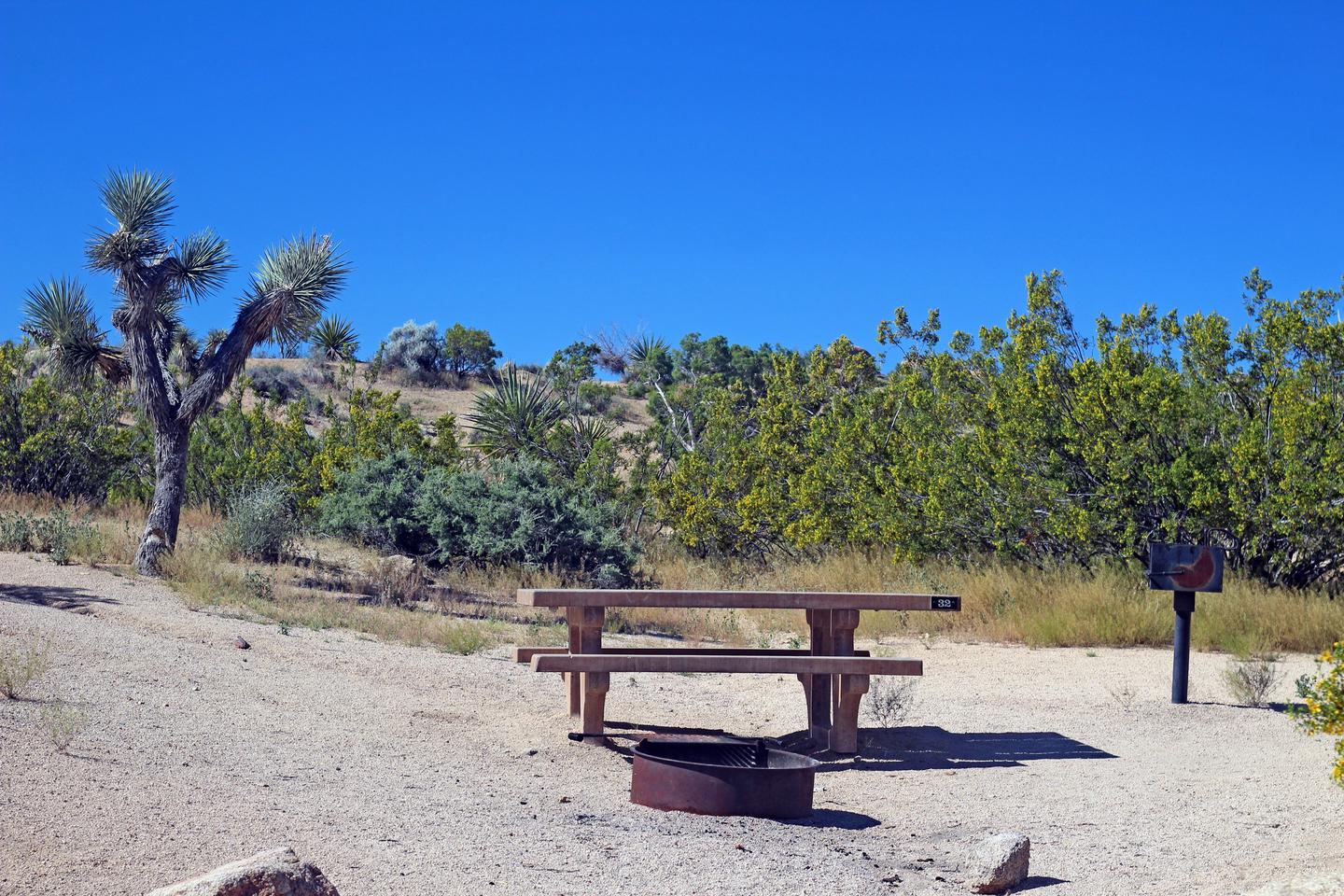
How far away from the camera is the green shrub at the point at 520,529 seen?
52.6 feet

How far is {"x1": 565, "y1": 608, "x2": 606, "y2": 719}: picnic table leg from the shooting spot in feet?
24.9

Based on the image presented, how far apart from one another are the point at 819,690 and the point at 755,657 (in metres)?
0.72

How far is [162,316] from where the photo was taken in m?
14.9

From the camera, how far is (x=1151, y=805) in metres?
6.51

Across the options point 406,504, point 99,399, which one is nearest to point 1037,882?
point 406,504

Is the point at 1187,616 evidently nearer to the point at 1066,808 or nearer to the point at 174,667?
the point at 1066,808

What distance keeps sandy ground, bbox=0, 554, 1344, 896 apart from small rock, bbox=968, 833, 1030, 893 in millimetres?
109

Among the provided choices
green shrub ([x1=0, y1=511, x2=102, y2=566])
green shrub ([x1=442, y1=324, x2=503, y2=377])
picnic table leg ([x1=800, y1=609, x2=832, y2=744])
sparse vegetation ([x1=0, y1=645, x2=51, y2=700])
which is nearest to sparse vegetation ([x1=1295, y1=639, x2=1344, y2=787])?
picnic table leg ([x1=800, y1=609, x2=832, y2=744])

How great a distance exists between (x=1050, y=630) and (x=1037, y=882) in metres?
7.45

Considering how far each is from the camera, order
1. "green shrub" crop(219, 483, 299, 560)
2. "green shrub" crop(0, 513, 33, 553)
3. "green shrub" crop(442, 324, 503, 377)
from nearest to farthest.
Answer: "green shrub" crop(0, 513, 33, 553) < "green shrub" crop(219, 483, 299, 560) < "green shrub" crop(442, 324, 503, 377)

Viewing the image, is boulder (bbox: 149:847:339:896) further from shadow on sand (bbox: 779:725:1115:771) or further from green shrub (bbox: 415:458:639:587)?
green shrub (bbox: 415:458:639:587)

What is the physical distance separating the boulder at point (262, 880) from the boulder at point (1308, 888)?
333 centimetres

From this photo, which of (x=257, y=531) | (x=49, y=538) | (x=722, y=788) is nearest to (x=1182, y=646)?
(x=722, y=788)

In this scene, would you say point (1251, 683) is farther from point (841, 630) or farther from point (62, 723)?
point (62, 723)
